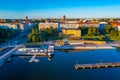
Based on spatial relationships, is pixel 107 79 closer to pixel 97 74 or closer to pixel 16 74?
pixel 97 74

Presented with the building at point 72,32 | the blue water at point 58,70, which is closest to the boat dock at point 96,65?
the blue water at point 58,70

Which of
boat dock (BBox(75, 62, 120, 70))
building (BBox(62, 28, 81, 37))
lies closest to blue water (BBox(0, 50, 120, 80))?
boat dock (BBox(75, 62, 120, 70))

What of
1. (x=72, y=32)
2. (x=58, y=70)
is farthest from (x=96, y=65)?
(x=72, y=32)

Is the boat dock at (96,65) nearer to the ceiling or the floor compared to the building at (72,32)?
nearer to the floor

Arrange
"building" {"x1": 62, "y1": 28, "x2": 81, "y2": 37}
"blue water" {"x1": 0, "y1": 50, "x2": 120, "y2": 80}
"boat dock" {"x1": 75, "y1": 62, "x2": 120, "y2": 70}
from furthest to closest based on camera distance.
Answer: "building" {"x1": 62, "y1": 28, "x2": 81, "y2": 37} < "boat dock" {"x1": 75, "y1": 62, "x2": 120, "y2": 70} < "blue water" {"x1": 0, "y1": 50, "x2": 120, "y2": 80}

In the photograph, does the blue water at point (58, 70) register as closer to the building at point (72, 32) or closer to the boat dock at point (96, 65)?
the boat dock at point (96, 65)

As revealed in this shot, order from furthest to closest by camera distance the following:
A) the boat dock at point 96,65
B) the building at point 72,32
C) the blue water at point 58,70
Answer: the building at point 72,32
the boat dock at point 96,65
the blue water at point 58,70

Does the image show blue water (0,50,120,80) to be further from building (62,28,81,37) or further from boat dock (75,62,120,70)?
building (62,28,81,37)

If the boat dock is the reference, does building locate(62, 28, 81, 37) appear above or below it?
above

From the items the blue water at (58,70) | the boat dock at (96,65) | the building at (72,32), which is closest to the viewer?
the blue water at (58,70)
